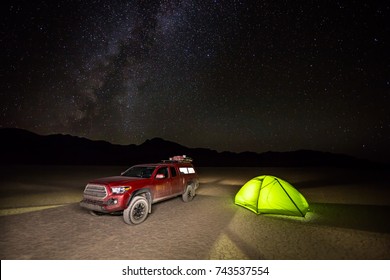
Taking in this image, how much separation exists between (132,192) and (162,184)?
158cm

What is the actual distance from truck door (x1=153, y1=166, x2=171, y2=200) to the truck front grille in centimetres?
187

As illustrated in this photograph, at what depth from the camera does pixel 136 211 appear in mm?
7320

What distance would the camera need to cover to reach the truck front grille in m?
6.84

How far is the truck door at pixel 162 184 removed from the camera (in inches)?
321

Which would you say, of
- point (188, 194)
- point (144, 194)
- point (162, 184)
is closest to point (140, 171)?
point (162, 184)

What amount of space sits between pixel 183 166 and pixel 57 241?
5.75 m

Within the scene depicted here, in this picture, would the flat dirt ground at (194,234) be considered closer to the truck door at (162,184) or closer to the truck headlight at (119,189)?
the truck door at (162,184)

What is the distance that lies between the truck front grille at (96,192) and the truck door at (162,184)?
1.87 m

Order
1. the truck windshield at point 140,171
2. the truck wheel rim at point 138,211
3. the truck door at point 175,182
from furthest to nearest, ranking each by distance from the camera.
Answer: the truck door at point 175,182
the truck windshield at point 140,171
the truck wheel rim at point 138,211

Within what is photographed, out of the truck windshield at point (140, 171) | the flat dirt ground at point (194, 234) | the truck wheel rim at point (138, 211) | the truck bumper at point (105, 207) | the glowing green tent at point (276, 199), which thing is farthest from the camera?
the truck windshield at point (140, 171)

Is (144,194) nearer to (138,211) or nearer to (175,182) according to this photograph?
(138,211)

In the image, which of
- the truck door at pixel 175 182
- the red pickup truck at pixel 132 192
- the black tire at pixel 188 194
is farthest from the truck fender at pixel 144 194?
the black tire at pixel 188 194
